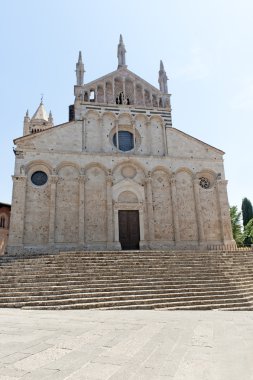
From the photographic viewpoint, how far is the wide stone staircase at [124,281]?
937cm

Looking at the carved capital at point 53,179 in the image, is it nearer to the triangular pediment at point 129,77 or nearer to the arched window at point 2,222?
the triangular pediment at point 129,77

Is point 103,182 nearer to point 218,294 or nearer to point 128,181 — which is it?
point 128,181

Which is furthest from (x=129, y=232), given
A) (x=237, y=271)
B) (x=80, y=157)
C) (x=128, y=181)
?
(x=237, y=271)

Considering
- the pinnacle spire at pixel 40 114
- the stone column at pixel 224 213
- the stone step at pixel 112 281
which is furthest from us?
the pinnacle spire at pixel 40 114

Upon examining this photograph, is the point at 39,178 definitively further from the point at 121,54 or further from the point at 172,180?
the point at 121,54

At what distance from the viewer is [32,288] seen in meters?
10.2

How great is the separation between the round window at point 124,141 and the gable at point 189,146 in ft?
10.4

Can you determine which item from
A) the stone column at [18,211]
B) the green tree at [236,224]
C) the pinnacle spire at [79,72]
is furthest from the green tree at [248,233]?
the stone column at [18,211]

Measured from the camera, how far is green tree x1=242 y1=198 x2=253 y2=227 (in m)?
45.4

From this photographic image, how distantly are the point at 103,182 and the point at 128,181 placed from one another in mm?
1909

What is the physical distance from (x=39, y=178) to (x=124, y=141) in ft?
24.2

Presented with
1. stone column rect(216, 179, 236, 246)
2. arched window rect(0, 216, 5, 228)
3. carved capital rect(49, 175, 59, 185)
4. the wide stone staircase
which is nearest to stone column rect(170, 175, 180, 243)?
stone column rect(216, 179, 236, 246)
